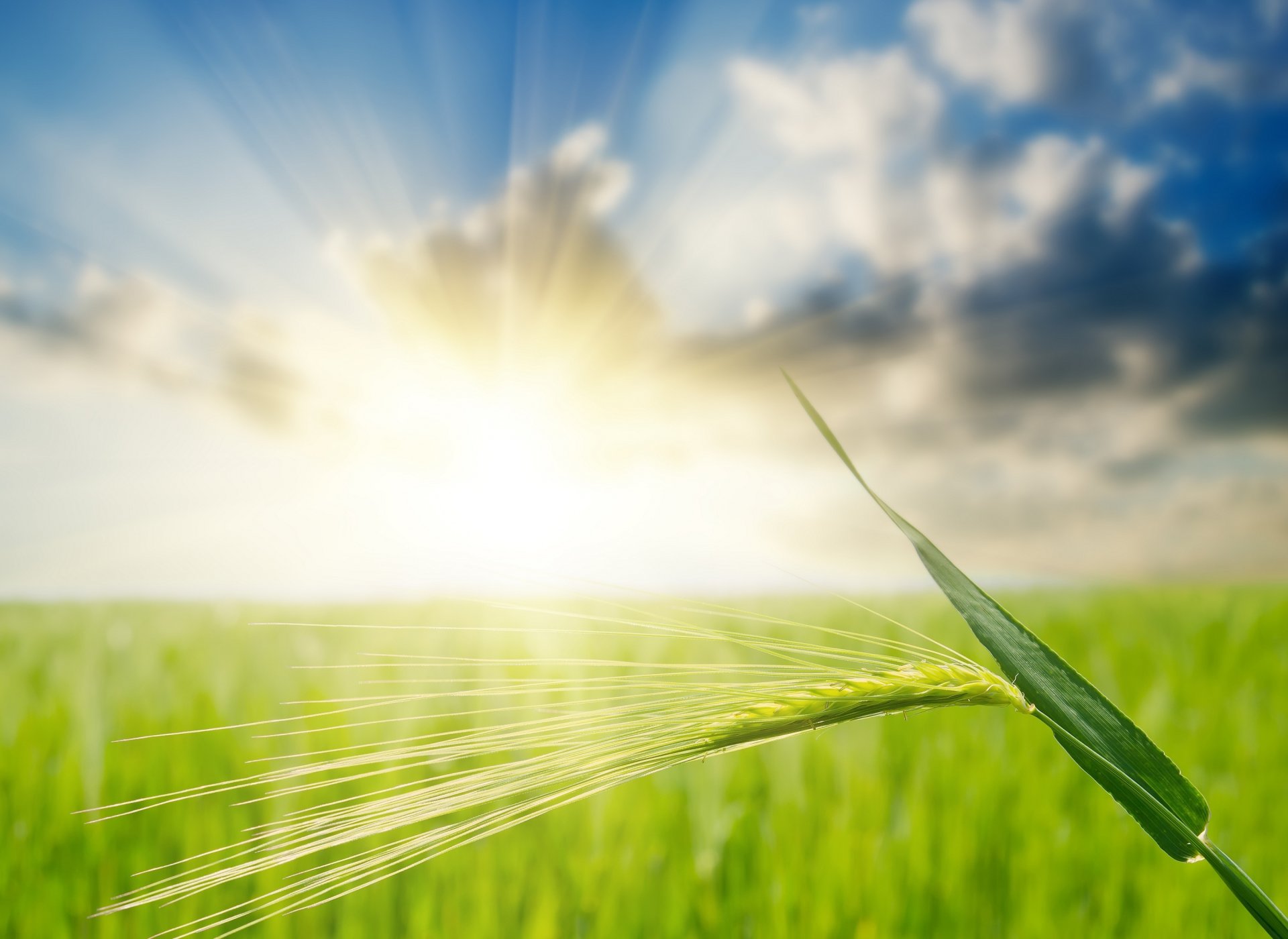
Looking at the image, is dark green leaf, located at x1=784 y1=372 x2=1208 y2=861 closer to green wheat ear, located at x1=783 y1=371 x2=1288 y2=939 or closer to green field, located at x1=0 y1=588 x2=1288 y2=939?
green wheat ear, located at x1=783 y1=371 x2=1288 y2=939

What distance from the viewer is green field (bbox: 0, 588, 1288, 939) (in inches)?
61.6

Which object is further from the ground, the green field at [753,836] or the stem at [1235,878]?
the stem at [1235,878]

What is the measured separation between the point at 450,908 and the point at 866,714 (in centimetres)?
125

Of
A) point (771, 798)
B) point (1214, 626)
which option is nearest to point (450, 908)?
point (771, 798)

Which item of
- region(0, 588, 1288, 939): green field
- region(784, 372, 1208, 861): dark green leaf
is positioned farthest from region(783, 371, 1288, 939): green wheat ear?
region(0, 588, 1288, 939): green field

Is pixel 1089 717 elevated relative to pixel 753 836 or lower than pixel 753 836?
elevated

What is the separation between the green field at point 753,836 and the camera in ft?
5.14

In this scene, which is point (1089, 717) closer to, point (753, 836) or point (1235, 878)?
point (1235, 878)

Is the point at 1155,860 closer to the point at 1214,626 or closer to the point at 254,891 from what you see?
the point at 254,891

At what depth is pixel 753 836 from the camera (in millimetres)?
1757

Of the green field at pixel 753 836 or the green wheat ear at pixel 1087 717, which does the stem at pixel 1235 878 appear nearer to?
the green wheat ear at pixel 1087 717

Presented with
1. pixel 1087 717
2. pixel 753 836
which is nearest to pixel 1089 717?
pixel 1087 717

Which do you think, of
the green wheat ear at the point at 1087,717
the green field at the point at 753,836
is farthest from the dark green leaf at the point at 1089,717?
the green field at the point at 753,836

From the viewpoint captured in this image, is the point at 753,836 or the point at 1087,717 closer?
the point at 1087,717
